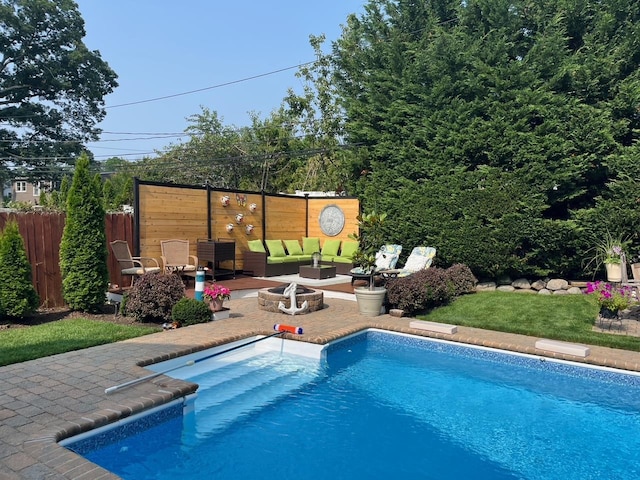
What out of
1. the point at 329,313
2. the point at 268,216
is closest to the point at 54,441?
the point at 329,313

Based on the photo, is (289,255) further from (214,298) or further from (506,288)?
(214,298)

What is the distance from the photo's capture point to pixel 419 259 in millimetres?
12008

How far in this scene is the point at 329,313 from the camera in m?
9.12

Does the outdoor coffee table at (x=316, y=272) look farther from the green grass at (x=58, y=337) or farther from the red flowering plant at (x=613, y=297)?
the red flowering plant at (x=613, y=297)

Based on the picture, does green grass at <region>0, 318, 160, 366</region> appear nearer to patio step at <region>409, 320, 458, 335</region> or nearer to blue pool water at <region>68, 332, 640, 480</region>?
blue pool water at <region>68, 332, 640, 480</region>

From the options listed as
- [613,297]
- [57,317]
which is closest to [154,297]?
[57,317]

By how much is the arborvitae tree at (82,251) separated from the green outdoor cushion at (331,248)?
8204mm

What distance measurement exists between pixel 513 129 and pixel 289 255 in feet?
24.5

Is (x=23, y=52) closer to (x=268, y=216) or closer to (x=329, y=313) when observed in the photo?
(x=268, y=216)

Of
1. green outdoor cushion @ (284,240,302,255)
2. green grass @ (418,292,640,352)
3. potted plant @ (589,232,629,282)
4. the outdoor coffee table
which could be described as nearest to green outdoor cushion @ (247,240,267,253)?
green outdoor cushion @ (284,240,302,255)

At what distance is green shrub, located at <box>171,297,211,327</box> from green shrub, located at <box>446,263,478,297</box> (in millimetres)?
5447

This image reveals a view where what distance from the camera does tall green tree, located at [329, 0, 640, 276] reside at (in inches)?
427

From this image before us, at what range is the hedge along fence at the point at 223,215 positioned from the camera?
11.5m

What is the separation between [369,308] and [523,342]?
2.81 meters
